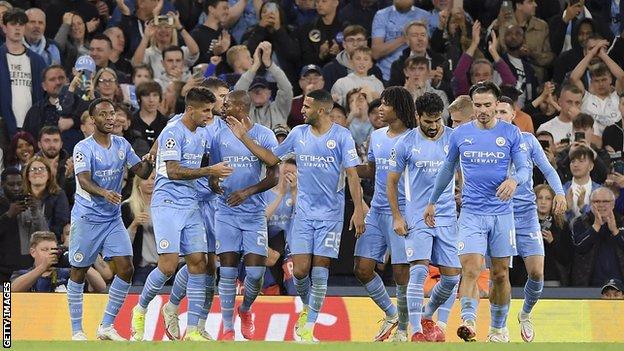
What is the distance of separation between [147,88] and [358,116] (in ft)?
9.79

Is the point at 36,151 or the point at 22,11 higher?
the point at 22,11

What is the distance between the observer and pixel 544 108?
2344 cm

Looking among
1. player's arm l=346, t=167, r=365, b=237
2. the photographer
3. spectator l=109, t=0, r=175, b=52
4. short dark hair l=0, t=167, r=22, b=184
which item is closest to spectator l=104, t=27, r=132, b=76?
spectator l=109, t=0, r=175, b=52

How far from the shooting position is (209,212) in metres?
18.2

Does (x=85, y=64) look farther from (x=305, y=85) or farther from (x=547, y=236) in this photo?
(x=547, y=236)

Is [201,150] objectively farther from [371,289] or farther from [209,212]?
[371,289]

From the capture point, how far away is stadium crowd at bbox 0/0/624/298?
2048 cm

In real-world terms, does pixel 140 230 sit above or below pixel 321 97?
below

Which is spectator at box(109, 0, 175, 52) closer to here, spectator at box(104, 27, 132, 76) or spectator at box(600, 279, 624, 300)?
spectator at box(104, 27, 132, 76)

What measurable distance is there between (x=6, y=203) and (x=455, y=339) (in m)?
6.20

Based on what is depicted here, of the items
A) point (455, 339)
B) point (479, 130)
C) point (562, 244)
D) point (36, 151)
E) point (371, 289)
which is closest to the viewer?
point (479, 130)

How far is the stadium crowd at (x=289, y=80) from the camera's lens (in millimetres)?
20484

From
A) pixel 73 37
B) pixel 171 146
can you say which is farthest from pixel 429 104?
pixel 73 37

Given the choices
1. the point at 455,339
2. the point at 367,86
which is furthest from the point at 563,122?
the point at 455,339
